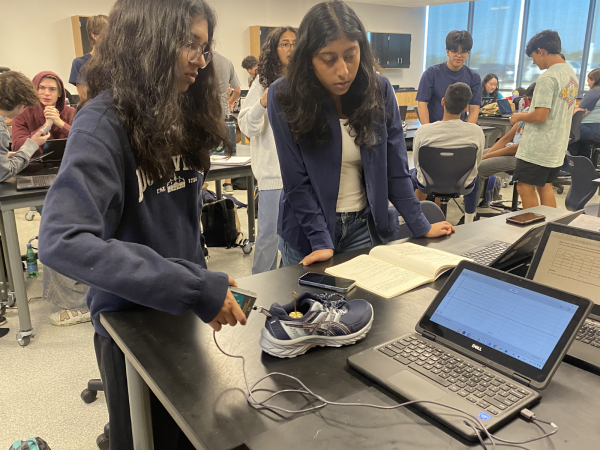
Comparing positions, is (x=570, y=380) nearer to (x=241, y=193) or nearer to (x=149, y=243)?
(x=149, y=243)

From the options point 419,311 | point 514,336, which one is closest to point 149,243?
point 419,311

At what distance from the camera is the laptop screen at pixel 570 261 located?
0.96 meters

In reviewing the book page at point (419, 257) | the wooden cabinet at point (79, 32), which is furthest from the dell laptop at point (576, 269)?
the wooden cabinet at point (79, 32)

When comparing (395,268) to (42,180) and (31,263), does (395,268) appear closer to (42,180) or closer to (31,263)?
(42,180)

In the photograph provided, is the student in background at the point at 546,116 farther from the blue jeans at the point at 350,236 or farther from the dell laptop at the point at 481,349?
the dell laptop at the point at 481,349

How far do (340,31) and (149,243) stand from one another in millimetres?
825

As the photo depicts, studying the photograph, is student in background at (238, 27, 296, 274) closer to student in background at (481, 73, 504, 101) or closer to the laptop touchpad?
the laptop touchpad

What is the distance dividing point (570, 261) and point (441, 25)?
10.9 meters

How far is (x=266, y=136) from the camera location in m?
2.39

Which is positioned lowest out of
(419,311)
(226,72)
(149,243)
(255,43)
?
(419,311)

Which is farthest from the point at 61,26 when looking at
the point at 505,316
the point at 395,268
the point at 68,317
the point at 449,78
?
the point at 505,316

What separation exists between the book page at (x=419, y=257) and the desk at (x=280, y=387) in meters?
0.18

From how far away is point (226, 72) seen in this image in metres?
4.56

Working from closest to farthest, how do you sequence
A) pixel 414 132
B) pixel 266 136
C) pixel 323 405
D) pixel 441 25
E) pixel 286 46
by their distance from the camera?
pixel 323 405 → pixel 286 46 → pixel 266 136 → pixel 414 132 → pixel 441 25
